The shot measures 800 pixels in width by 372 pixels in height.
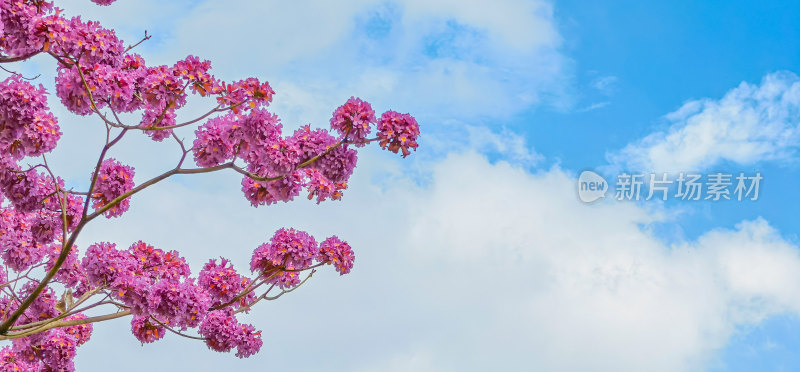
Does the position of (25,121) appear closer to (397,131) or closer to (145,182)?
(145,182)

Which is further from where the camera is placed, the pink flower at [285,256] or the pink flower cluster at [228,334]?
the pink flower cluster at [228,334]

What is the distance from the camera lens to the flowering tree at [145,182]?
7.72 metres

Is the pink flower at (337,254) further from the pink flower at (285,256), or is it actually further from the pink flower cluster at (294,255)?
the pink flower at (285,256)

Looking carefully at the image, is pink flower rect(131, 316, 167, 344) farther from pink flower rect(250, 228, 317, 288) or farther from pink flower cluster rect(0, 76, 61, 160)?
pink flower cluster rect(0, 76, 61, 160)

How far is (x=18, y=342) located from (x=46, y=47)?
439cm

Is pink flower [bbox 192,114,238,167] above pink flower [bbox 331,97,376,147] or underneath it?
above

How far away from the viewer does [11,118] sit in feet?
25.5

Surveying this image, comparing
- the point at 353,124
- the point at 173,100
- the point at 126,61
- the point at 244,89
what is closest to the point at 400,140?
the point at 353,124

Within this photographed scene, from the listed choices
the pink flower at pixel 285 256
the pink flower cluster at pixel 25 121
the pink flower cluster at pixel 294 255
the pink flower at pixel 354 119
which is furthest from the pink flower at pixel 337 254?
the pink flower cluster at pixel 25 121

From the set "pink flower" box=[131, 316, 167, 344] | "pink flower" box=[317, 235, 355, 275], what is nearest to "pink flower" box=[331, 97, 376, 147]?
"pink flower" box=[317, 235, 355, 275]

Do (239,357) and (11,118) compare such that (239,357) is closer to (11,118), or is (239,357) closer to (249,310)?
(249,310)

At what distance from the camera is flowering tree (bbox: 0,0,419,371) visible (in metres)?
7.72

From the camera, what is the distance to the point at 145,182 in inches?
311

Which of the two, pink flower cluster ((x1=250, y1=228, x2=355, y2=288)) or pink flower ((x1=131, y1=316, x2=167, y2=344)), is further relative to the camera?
pink flower ((x1=131, y1=316, x2=167, y2=344))
